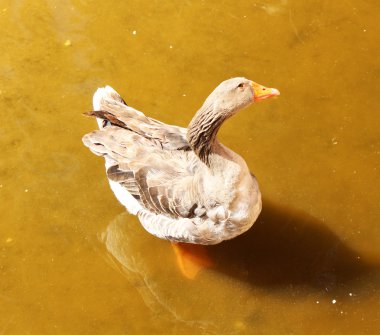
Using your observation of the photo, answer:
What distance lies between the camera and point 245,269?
2.74 m

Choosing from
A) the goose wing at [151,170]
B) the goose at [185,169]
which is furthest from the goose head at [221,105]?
the goose wing at [151,170]

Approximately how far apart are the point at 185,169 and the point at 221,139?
587 mm

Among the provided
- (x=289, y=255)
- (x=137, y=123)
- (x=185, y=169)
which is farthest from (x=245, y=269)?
(x=137, y=123)

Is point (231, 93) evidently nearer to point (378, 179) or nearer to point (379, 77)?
point (378, 179)

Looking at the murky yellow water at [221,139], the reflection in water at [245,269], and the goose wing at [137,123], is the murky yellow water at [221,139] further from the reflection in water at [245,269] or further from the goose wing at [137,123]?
the goose wing at [137,123]

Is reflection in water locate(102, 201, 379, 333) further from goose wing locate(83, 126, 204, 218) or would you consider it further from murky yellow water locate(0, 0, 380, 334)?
goose wing locate(83, 126, 204, 218)

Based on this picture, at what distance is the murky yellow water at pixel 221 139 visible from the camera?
2646 millimetres

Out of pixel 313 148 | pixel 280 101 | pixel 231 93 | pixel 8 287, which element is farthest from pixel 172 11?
pixel 8 287

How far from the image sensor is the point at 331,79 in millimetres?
3176

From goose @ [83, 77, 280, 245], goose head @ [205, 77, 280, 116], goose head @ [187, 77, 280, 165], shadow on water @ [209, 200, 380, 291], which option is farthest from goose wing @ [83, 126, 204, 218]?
shadow on water @ [209, 200, 380, 291]

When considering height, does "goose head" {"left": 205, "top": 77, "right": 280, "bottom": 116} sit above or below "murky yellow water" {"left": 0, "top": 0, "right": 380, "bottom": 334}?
above

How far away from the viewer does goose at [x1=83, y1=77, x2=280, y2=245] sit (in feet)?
7.35

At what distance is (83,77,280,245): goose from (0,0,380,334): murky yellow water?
0.31m

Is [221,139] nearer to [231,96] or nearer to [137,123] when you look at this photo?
[137,123]
